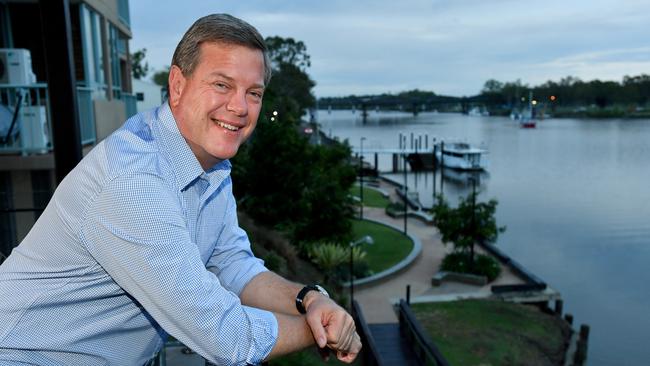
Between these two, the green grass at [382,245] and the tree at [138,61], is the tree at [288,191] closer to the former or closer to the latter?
the green grass at [382,245]

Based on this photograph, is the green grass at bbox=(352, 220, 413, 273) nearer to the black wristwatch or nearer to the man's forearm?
the man's forearm

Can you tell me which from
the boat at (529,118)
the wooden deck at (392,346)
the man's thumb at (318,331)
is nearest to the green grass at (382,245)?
the wooden deck at (392,346)

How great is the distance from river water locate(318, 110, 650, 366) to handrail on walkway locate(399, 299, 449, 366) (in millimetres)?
7004

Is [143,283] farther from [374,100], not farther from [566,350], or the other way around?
[374,100]

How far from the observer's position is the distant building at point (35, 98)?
494cm

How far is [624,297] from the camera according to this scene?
23250 mm

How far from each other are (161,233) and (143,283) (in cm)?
13

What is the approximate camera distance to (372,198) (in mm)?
40250

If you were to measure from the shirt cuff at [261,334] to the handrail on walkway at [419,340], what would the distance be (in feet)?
32.9

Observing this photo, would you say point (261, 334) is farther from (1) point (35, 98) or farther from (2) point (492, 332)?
(2) point (492, 332)

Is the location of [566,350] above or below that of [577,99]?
below

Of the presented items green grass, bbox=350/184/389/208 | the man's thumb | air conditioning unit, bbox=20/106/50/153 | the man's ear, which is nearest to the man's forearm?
the man's thumb

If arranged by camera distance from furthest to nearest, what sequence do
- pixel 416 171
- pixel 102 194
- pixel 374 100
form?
pixel 374 100 → pixel 416 171 → pixel 102 194

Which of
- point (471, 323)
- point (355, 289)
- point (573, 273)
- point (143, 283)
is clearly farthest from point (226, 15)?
point (573, 273)
